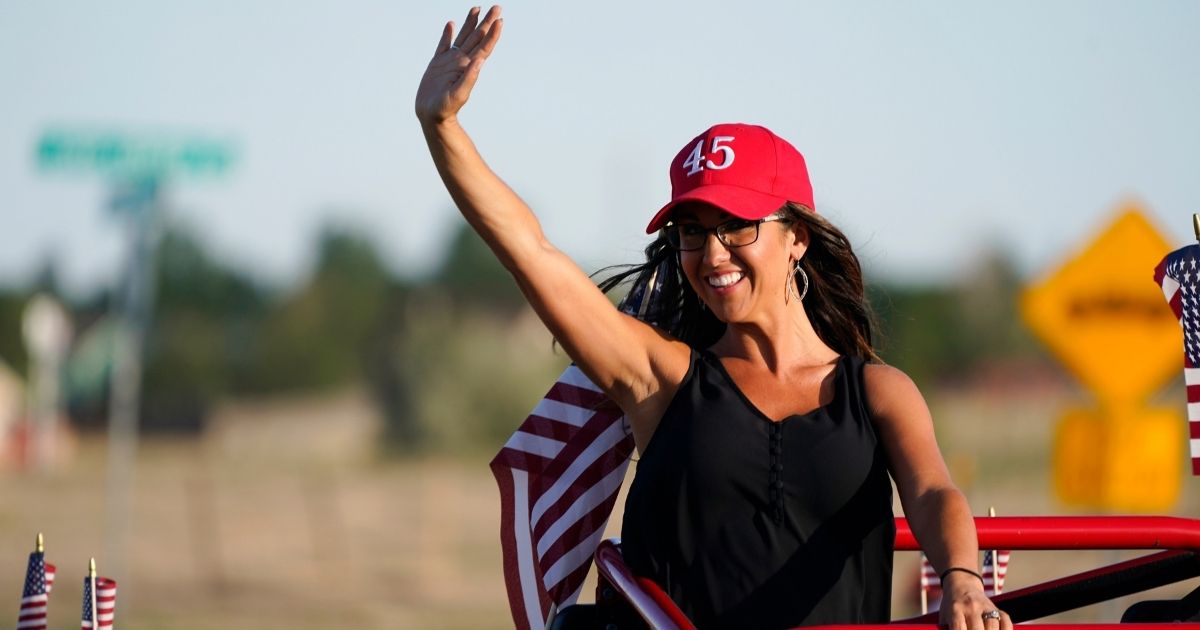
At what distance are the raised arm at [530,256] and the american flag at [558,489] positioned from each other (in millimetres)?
561

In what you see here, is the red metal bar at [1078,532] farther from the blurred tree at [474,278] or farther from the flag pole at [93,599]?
the blurred tree at [474,278]

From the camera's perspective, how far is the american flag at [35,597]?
13.2ft

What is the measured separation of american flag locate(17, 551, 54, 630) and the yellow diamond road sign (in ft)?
19.7

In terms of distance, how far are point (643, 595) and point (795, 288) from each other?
90 centimetres

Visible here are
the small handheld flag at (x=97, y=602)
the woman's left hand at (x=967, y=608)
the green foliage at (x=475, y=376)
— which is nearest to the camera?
the woman's left hand at (x=967, y=608)

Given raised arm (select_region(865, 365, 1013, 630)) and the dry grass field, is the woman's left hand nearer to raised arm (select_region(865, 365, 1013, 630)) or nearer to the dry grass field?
raised arm (select_region(865, 365, 1013, 630))

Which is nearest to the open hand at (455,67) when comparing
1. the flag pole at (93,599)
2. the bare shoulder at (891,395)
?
the bare shoulder at (891,395)

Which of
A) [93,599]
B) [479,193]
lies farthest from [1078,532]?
[93,599]

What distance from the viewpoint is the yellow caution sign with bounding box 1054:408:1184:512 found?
28.0ft

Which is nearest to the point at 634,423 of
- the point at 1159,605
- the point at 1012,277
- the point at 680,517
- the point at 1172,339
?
the point at 680,517

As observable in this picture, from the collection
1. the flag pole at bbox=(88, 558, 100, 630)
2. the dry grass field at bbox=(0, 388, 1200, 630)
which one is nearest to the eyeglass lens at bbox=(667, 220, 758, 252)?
the flag pole at bbox=(88, 558, 100, 630)

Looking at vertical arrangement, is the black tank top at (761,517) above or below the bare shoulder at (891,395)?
below

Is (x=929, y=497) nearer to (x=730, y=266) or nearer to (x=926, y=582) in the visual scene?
(x=730, y=266)

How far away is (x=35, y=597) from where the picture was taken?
13.2 feet
